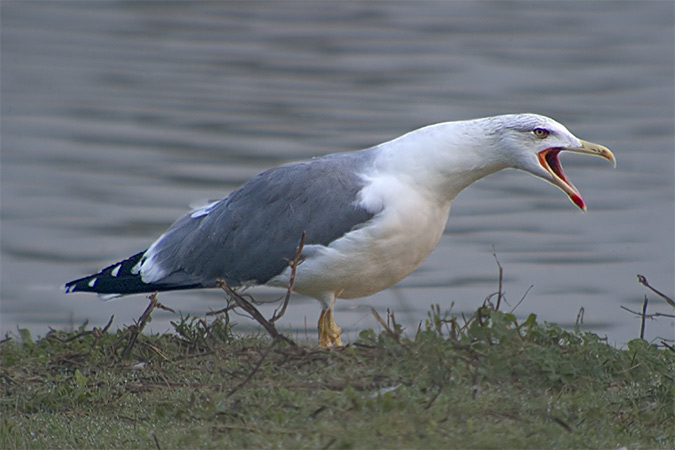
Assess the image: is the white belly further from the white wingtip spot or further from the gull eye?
the white wingtip spot

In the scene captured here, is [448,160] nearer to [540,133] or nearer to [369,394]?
[540,133]

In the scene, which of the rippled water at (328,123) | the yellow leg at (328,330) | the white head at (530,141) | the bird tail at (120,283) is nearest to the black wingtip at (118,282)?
the bird tail at (120,283)

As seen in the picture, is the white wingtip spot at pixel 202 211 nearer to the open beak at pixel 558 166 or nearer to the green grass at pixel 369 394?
the green grass at pixel 369 394

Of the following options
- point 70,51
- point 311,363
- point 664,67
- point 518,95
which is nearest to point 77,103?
point 70,51

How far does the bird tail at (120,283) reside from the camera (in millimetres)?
6711

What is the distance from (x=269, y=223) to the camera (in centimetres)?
641

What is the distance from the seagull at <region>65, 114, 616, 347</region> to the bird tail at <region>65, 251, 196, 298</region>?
0.27m

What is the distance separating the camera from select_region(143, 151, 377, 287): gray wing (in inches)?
244

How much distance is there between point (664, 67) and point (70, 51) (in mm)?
9186

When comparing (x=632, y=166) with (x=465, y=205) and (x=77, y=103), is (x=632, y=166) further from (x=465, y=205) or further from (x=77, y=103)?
(x=77, y=103)

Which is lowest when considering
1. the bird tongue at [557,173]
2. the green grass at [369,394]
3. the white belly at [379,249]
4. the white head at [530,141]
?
the green grass at [369,394]

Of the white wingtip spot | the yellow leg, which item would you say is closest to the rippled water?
the yellow leg

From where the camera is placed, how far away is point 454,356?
5.11 m

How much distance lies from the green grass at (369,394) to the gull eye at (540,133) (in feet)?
3.42
